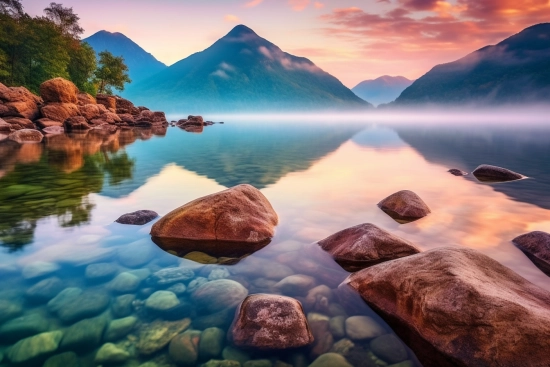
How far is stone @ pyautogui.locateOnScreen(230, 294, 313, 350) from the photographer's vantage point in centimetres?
516

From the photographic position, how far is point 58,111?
52.3 meters

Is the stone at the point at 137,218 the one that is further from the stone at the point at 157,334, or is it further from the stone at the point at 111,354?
the stone at the point at 111,354

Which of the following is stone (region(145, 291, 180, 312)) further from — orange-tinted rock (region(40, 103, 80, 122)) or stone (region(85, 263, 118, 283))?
orange-tinted rock (region(40, 103, 80, 122))

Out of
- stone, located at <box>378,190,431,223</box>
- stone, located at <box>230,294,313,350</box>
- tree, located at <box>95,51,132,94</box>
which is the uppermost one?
tree, located at <box>95,51,132,94</box>

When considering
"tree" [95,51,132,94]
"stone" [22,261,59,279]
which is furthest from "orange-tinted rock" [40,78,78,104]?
"stone" [22,261,59,279]

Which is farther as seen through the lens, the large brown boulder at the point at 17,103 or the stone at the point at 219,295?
the large brown boulder at the point at 17,103

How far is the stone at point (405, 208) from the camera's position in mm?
11906

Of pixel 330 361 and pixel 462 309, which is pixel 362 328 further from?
pixel 462 309

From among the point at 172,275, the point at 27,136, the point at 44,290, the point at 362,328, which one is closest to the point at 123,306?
the point at 172,275

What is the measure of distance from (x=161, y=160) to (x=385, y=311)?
23.9 m

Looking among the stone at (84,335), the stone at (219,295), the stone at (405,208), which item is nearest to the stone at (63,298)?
the stone at (84,335)

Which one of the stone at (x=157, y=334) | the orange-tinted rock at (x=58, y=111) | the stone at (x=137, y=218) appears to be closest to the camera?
the stone at (x=157, y=334)

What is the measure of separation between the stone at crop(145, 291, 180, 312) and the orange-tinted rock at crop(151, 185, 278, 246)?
266cm

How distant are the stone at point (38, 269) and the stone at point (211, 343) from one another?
426cm
